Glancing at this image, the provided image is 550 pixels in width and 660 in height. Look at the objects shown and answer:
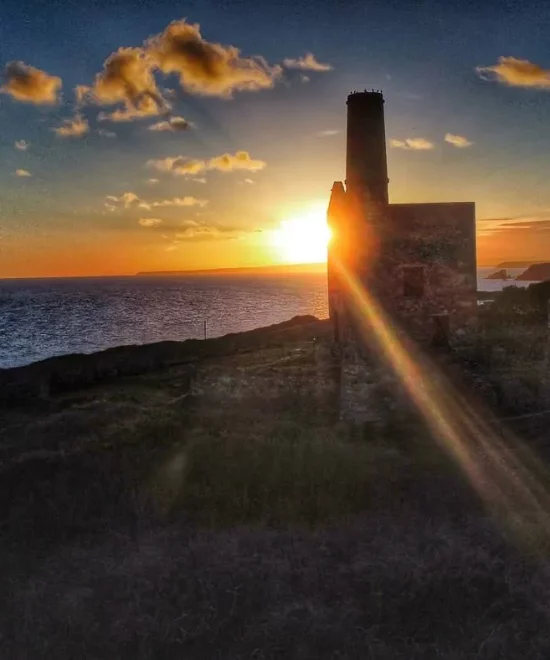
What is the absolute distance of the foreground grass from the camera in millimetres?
6988

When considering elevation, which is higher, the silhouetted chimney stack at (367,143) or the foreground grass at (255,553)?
the silhouetted chimney stack at (367,143)

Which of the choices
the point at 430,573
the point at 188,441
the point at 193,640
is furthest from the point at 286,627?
the point at 188,441

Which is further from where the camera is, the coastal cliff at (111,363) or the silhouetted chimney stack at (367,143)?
the coastal cliff at (111,363)

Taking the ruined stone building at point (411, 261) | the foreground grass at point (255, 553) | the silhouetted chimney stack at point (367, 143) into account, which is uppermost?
the silhouetted chimney stack at point (367, 143)

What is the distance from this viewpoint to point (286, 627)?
7129 mm

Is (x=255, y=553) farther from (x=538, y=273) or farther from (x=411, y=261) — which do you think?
(x=538, y=273)

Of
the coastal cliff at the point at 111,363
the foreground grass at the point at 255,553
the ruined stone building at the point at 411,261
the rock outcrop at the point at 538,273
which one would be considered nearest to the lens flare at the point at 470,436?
the ruined stone building at the point at 411,261

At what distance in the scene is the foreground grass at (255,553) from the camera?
699 cm

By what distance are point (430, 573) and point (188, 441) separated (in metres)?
6.96

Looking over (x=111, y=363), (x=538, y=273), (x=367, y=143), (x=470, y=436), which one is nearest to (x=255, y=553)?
(x=470, y=436)

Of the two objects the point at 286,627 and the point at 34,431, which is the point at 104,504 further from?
the point at 34,431

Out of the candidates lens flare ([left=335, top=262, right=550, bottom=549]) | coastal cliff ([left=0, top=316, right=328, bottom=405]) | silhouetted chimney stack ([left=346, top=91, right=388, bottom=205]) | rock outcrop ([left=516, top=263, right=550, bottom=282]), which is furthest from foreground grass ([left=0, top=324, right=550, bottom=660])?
rock outcrop ([left=516, top=263, right=550, bottom=282])

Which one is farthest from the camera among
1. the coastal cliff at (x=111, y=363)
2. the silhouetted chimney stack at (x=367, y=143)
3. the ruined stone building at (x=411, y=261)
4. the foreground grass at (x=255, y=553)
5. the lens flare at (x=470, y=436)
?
the coastal cliff at (x=111, y=363)

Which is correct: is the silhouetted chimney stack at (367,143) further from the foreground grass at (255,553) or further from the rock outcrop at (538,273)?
the rock outcrop at (538,273)
